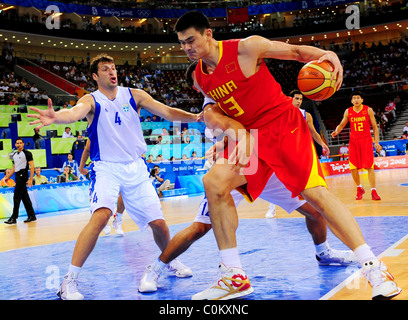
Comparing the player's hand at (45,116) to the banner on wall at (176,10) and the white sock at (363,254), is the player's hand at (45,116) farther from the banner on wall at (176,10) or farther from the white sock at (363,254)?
the banner on wall at (176,10)

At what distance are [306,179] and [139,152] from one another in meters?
1.86

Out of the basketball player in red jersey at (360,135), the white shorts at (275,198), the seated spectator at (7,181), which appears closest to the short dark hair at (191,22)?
the white shorts at (275,198)

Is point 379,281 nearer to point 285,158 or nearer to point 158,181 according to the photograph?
point 285,158

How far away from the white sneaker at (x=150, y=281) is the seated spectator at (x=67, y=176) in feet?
33.9

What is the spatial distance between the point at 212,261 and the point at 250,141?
72.2 inches

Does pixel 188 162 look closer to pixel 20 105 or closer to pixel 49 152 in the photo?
pixel 49 152

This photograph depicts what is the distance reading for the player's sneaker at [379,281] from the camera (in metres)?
2.83

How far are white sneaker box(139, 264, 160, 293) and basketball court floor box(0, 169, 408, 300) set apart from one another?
0.07 m

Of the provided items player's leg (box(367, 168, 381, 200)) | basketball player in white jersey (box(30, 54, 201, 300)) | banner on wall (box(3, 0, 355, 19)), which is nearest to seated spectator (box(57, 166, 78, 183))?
player's leg (box(367, 168, 381, 200))

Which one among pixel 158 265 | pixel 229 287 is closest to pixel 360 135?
pixel 158 265

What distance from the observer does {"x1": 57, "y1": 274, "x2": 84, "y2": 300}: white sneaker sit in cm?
344

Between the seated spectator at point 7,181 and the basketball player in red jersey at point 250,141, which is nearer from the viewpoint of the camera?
the basketball player in red jersey at point 250,141

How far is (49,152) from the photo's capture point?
15750 millimetres

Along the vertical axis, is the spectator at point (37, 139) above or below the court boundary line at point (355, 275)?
above
